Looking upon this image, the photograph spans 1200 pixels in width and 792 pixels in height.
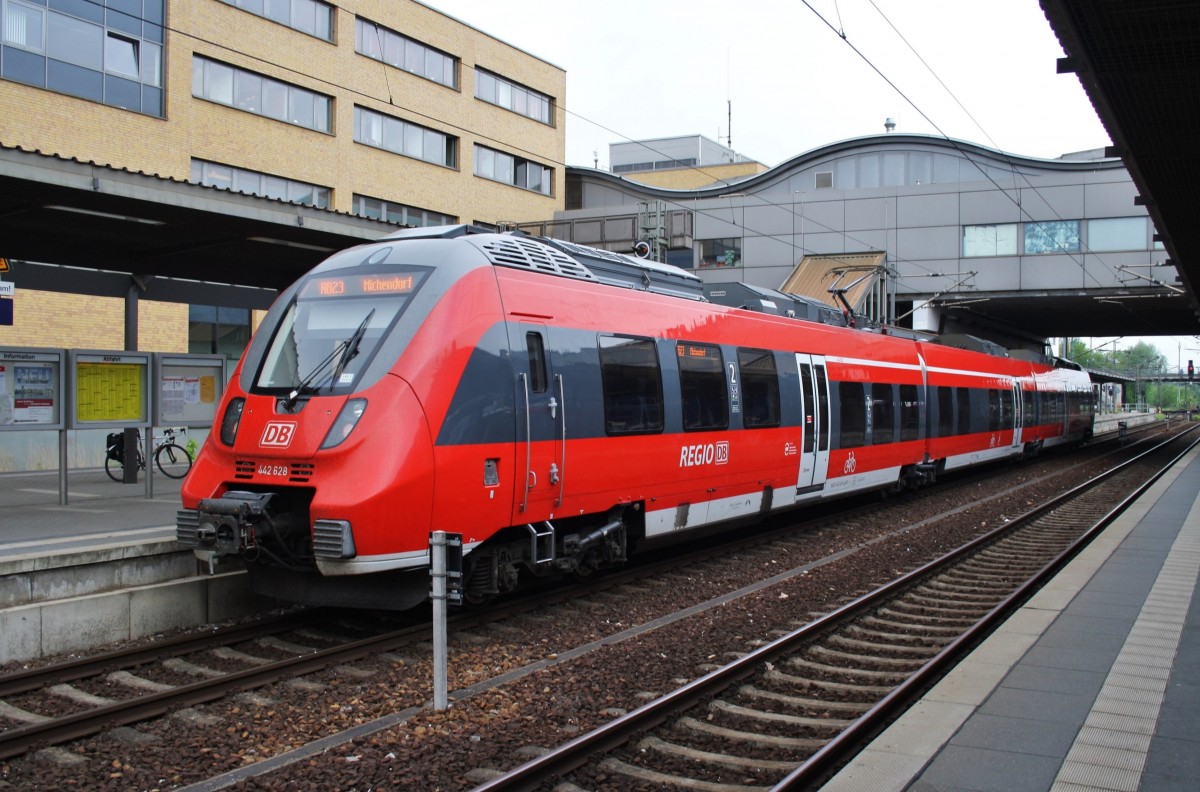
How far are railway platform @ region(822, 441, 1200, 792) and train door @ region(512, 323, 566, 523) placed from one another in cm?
375

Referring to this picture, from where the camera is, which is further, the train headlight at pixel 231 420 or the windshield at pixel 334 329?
the train headlight at pixel 231 420

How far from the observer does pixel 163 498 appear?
13695 mm

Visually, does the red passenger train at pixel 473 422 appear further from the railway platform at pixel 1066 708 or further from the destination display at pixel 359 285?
the railway platform at pixel 1066 708

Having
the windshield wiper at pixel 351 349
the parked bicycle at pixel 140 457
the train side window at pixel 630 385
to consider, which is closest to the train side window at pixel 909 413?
the train side window at pixel 630 385

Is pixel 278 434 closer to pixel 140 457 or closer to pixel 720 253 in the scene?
pixel 140 457

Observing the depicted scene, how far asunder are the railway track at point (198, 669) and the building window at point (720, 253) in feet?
121

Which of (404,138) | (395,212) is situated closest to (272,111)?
(404,138)

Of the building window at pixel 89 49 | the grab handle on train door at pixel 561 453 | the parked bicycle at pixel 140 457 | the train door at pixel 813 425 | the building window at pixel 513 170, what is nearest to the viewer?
the grab handle on train door at pixel 561 453

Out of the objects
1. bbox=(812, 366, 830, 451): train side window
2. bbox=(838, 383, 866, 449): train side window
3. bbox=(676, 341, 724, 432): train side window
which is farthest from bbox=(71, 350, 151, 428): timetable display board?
bbox=(838, 383, 866, 449): train side window

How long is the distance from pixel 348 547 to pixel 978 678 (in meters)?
4.46

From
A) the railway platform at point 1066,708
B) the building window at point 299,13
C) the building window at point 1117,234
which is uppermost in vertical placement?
the building window at point 299,13

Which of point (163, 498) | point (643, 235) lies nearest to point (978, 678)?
point (163, 498)

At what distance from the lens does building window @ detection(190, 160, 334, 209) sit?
93.5 feet

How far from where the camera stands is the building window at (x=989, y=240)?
132 feet
